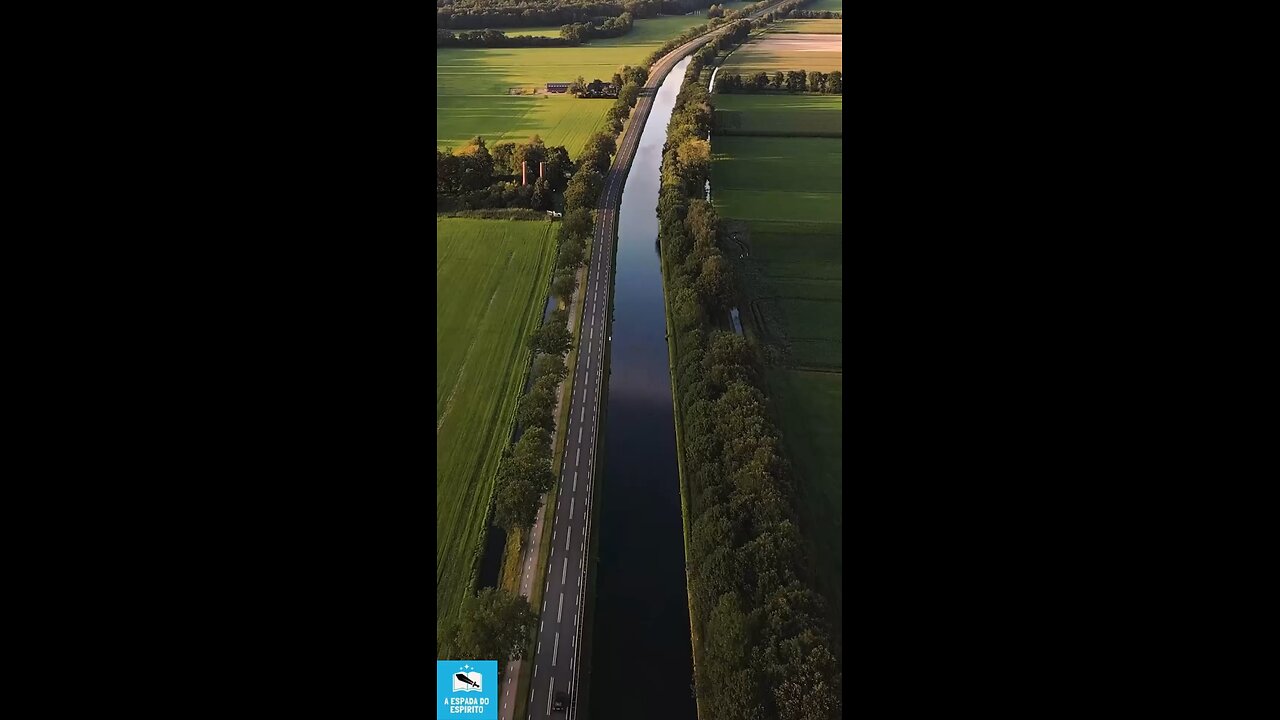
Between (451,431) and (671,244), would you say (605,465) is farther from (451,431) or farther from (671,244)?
(671,244)

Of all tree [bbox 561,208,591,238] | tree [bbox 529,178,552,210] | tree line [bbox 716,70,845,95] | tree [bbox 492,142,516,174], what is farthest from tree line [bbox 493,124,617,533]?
tree line [bbox 716,70,845,95]

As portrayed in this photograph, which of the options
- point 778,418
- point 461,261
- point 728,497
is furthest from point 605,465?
point 461,261

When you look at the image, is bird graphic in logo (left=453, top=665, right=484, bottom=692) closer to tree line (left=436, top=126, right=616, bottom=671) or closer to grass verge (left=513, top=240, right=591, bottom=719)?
tree line (left=436, top=126, right=616, bottom=671)

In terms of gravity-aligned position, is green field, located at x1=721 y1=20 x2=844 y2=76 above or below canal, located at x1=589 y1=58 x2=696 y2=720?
above

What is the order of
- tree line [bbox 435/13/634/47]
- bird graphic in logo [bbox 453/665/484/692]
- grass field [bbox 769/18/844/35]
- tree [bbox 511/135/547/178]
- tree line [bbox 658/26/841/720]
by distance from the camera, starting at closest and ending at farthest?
bird graphic in logo [bbox 453/665/484/692]
tree line [bbox 658/26/841/720]
grass field [bbox 769/18/844/35]
tree line [bbox 435/13/634/47]
tree [bbox 511/135/547/178]

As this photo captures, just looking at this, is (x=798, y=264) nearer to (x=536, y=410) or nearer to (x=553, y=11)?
(x=536, y=410)
